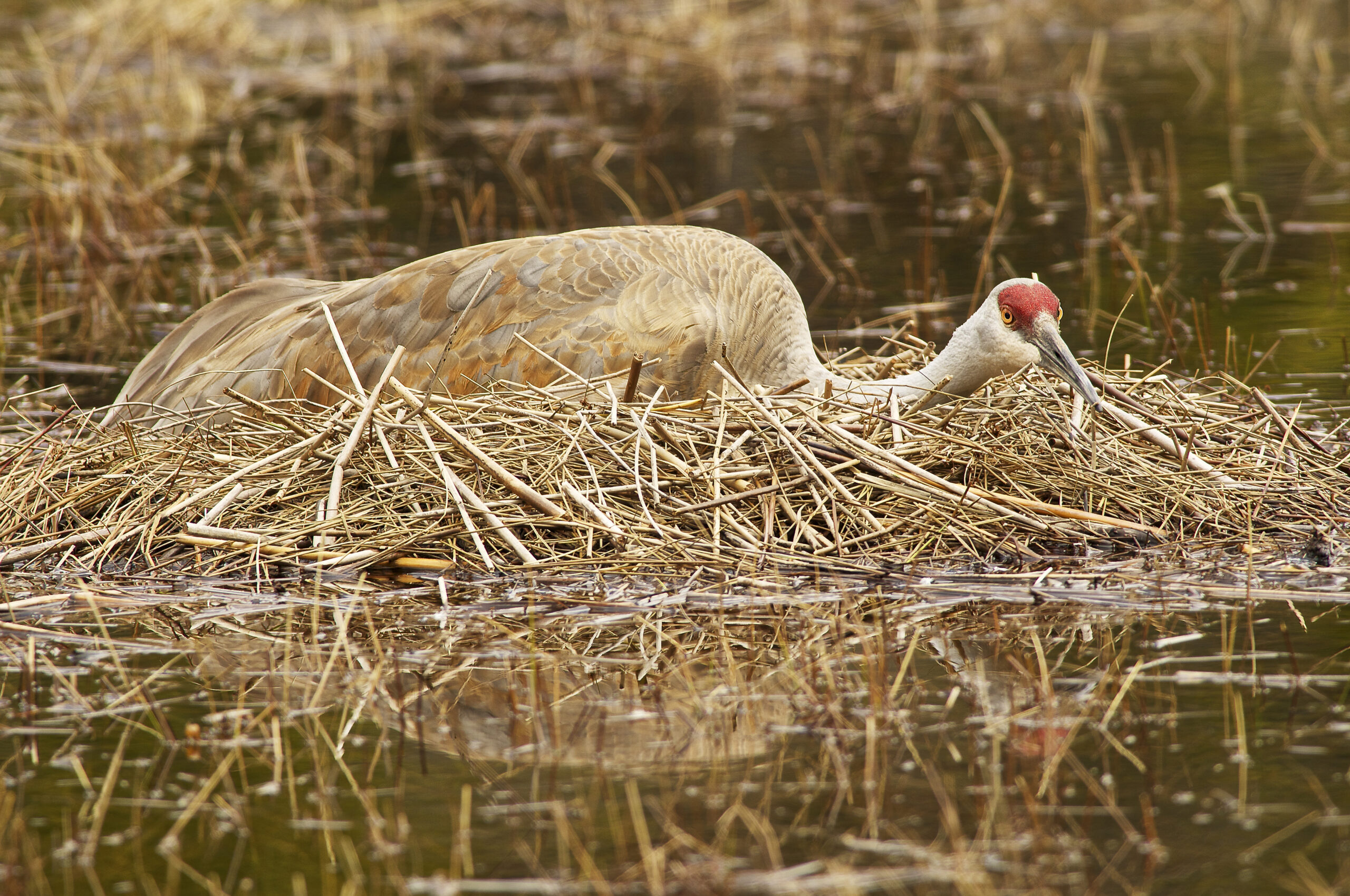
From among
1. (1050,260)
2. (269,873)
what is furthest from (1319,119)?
(269,873)

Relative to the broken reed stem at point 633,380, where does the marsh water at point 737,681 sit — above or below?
below

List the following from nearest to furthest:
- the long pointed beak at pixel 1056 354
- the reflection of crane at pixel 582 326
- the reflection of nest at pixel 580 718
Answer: the reflection of nest at pixel 580 718
the long pointed beak at pixel 1056 354
the reflection of crane at pixel 582 326

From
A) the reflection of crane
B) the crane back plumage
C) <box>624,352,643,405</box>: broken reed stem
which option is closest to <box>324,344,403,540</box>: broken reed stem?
the reflection of crane

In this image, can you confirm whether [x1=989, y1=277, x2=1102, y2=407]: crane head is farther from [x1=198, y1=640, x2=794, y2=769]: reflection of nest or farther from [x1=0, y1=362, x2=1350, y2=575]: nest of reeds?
[x1=198, y1=640, x2=794, y2=769]: reflection of nest

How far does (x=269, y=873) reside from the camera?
10.6 ft

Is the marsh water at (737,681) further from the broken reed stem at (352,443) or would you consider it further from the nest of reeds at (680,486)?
the broken reed stem at (352,443)

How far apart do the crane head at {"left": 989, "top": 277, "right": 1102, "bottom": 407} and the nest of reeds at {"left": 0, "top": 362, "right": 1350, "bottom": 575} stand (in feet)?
0.48

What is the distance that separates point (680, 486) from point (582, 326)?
0.82 m

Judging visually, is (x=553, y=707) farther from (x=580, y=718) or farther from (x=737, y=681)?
(x=737, y=681)

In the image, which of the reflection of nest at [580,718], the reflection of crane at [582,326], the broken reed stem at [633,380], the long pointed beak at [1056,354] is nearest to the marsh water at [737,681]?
the reflection of nest at [580,718]

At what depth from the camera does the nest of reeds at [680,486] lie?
493 cm

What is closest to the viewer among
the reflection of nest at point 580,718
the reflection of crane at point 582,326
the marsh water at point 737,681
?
the marsh water at point 737,681

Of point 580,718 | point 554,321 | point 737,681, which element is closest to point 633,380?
point 554,321

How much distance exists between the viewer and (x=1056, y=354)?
5.21 metres
